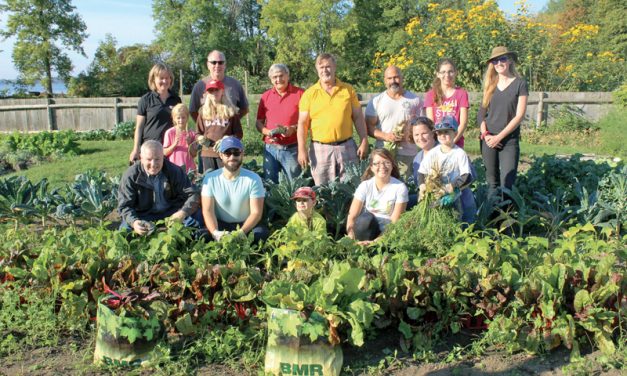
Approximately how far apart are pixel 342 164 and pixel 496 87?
169 cm

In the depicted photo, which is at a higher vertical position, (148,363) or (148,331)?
(148,331)

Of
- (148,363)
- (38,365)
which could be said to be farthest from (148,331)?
(38,365)

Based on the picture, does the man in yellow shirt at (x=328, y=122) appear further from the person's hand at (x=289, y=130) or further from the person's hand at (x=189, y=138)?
the person's hand at (x=189, y=138)

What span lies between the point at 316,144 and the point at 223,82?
1137mm

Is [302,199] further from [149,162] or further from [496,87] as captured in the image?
[496,87]

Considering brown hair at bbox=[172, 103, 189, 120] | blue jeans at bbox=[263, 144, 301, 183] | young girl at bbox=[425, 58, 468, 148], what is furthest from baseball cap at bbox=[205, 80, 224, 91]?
young girl at bbox=[425, 58, 468, 148]

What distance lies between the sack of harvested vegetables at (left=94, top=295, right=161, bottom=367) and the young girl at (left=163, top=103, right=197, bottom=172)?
2704mm

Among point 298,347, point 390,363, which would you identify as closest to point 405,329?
point 390,363

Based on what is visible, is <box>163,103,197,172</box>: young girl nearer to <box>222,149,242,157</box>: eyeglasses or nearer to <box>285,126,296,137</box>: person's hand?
<box>285,126,296,137</box>: person's hand

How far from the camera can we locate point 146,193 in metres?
4.64

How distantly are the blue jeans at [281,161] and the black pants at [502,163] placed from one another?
1.89 meters

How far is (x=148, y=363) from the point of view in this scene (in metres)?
3.13

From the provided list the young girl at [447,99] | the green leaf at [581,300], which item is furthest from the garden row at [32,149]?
the green leaf at [581,300]

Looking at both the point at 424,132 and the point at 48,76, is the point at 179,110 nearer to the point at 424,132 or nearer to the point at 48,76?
the point at 424,132
